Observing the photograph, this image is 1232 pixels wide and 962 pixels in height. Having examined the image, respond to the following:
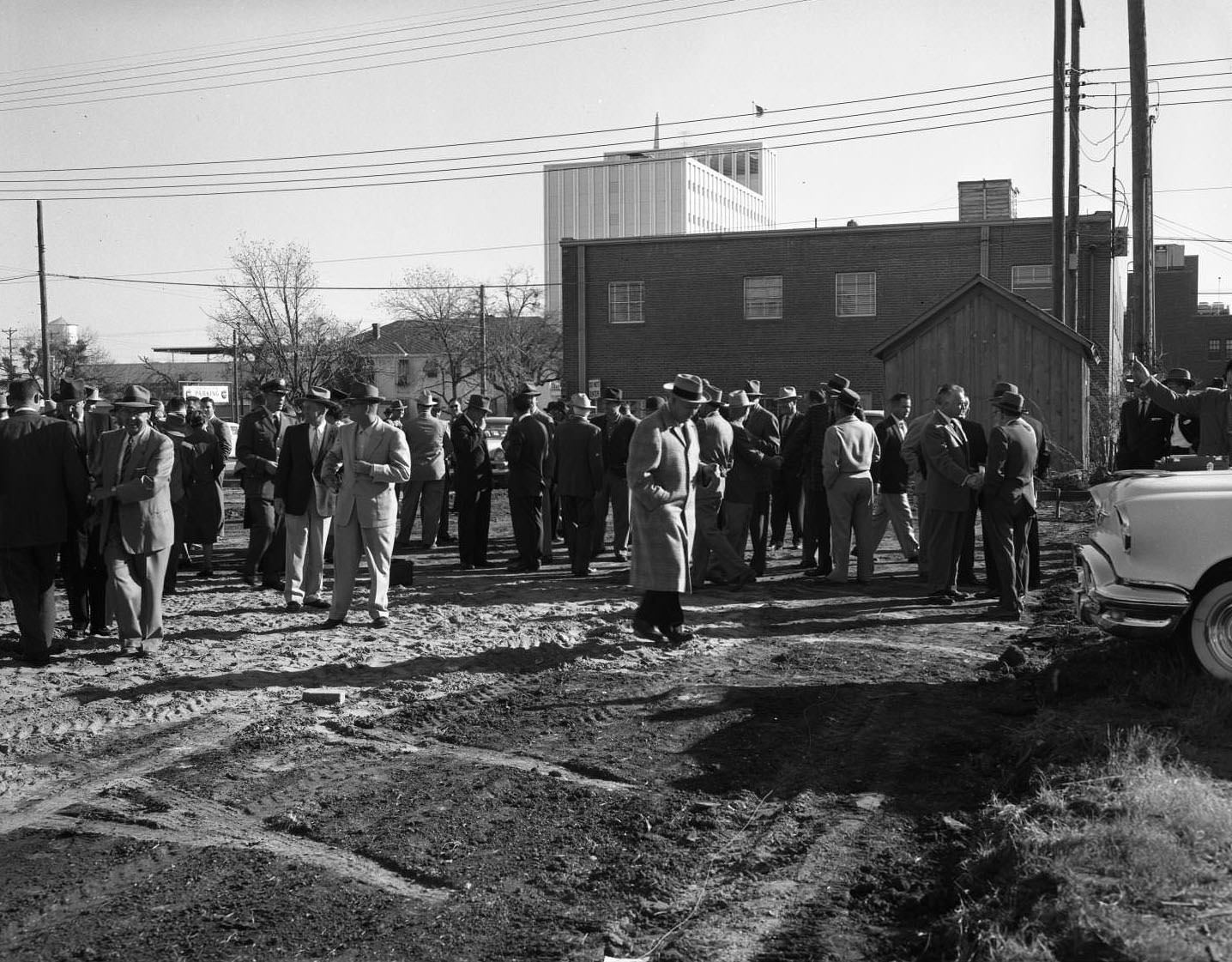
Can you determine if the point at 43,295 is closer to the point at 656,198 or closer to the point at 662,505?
the point at 662,505

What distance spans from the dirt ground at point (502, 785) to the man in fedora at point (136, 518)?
0.35 metres

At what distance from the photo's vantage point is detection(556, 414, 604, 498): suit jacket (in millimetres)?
13742

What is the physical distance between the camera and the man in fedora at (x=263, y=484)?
12.5 meters

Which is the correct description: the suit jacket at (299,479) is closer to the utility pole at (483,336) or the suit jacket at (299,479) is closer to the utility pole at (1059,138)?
the utility pole at (1059,138)

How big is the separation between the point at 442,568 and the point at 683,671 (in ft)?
19.7

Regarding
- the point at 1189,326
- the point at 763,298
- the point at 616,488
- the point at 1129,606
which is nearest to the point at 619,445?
the point at 616,488

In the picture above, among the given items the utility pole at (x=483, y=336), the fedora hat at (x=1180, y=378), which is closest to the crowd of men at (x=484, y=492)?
the fedora hat at (x=1180, y=378)

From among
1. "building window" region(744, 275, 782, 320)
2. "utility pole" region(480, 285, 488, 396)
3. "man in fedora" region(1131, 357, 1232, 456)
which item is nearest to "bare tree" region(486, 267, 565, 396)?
"utility pole" region(480, 285, 488, 396)

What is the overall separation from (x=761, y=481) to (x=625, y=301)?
30.2 m

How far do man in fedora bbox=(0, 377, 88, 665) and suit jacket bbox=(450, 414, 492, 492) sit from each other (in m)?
5.86

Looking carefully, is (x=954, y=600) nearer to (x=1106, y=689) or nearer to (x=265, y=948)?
(x=1106, y=689)

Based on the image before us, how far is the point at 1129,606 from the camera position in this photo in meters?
7.51

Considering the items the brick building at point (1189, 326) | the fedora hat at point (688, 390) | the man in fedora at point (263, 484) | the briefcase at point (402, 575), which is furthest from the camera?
the brick building at point (1189, 326)

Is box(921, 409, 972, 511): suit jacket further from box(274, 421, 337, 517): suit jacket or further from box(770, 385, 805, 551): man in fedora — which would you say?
box(274, 421, 337, 517): suit jacket
